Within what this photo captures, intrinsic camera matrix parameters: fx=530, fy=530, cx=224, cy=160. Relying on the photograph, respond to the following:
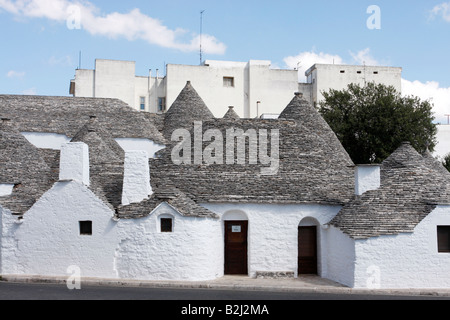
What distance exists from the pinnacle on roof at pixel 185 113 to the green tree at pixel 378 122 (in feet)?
47.4

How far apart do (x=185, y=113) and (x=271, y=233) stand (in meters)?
13.5

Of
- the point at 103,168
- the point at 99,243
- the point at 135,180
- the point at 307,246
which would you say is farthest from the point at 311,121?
the point at 99,243

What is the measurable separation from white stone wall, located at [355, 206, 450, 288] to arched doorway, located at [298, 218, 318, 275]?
330cm

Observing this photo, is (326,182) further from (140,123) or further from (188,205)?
(140,123)

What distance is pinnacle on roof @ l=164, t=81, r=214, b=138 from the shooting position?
3072 centimetres

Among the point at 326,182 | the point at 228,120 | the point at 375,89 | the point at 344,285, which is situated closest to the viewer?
the point at 344,285

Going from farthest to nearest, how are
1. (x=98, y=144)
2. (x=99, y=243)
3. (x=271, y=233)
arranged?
(x=98, y=144), (x=271, y=233), (x=99, y=243)

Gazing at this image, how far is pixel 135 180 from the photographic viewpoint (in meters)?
19.0

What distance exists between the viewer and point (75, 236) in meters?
18.5

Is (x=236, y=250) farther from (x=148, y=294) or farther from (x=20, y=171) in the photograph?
(x=20, y=171)

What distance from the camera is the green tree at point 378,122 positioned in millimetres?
41062

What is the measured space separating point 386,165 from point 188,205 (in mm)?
8068

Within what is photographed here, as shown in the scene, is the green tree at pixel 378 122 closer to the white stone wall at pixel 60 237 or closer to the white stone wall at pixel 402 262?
the white stone wall at pixel 402 262
